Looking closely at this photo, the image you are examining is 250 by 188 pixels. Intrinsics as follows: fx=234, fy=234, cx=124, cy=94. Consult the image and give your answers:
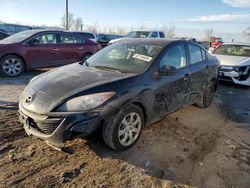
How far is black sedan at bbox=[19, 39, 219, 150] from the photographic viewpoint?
285cm

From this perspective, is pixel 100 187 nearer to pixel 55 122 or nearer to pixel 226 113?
pixel 55 122

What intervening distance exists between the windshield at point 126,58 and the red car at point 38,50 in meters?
4.19

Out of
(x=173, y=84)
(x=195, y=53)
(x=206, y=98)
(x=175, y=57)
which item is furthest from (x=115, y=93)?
(x=206, y=98)

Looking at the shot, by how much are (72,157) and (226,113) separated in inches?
151

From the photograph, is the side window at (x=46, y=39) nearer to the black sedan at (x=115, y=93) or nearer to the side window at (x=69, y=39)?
the side window at (x=69, y=39)

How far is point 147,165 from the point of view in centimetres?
312

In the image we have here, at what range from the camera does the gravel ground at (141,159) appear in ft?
9.09

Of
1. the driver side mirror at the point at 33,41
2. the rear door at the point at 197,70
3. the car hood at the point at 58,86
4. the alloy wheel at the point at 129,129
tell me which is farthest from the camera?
the driver side mirror at the point at 33,41

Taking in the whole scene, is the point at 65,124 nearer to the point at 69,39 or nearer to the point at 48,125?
the point at 48,125

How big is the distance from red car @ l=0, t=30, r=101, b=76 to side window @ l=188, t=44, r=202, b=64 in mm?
5136

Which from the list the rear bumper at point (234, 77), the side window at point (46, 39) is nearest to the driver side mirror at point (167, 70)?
the rear bumper at point (234, 77)

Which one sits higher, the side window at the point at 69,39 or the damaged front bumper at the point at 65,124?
the side window at the point at 69,39

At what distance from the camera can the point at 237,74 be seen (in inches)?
304

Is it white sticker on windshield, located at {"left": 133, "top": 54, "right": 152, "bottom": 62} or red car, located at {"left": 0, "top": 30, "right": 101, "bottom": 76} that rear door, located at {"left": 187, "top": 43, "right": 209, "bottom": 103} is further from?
red car, located at {"left": 0, "top": 30, "right": 101, "bottom": 76}
